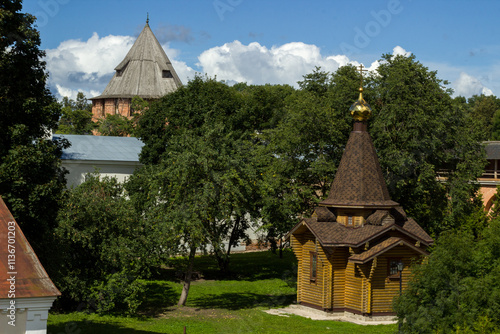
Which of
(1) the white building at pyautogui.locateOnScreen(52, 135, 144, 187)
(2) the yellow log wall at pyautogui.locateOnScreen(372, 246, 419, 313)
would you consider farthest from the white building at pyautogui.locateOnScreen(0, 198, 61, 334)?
(1) the white building at pyautogui.locateOnScreen(52, 135, 144, 187)

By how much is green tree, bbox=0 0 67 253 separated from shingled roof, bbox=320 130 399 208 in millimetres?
11997

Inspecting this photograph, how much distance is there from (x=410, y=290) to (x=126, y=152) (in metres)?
29.1

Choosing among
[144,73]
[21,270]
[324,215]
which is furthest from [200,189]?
[144,73]

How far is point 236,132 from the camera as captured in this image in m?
36.6

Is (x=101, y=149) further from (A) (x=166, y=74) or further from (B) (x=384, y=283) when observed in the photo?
(A) (x=166, y=74)

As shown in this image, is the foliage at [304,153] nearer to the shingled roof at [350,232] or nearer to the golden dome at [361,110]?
the golden dome at [361,110]

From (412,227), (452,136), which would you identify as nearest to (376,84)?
(452,136)

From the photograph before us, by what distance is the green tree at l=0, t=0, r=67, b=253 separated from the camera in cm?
1630

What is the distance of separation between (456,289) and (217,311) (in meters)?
12.8

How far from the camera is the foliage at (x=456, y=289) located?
1428 centimetres

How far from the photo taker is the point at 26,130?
55.4ft

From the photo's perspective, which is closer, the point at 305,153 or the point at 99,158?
the point at 305,153

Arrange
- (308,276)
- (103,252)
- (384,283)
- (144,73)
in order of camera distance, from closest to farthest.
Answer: (384,283)
(103,252)
(308,276)
(144,73)

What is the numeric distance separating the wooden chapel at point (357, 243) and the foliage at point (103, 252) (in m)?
6.38
